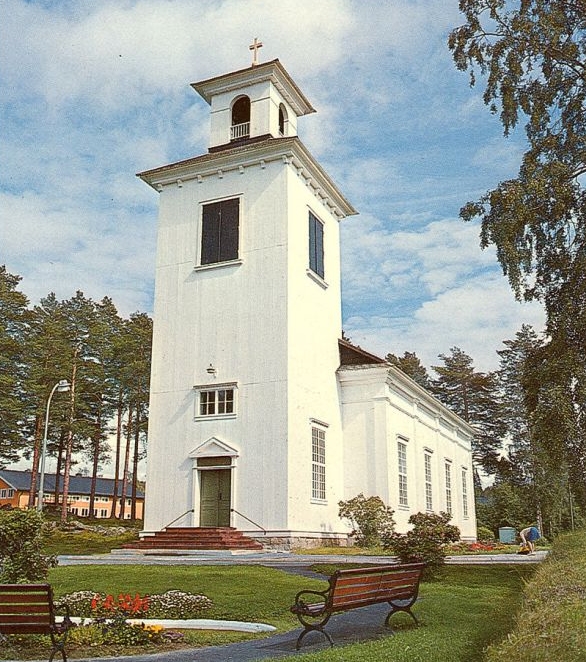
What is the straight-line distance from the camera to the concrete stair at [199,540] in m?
23.1

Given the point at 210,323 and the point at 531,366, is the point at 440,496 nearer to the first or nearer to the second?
the point at 210,323

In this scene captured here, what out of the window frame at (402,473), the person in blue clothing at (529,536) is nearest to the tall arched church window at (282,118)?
the window frame at (402,473)

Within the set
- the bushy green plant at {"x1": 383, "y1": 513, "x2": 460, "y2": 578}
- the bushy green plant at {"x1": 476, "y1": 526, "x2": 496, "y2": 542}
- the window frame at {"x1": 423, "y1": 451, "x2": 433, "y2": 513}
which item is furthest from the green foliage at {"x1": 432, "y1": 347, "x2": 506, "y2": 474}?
the bushy green plant at {"x1": 383, "y1": 513, "x2": 460, "y2": 578}

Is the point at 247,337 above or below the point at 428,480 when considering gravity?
above

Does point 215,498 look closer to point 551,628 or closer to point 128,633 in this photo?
point 128,633

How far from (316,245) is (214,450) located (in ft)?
30.8

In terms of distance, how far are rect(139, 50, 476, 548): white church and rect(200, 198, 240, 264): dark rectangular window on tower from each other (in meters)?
0.05

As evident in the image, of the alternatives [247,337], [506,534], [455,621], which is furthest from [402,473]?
[455,621]

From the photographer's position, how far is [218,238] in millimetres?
27797

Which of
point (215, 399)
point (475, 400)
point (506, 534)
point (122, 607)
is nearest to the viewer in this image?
point (122, 607)

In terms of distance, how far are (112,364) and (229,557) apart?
3614 cm

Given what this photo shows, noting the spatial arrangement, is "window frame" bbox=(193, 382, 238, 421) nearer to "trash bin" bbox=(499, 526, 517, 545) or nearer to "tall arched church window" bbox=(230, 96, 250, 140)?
"tall arched church window" bbox=(230, 96, 250, 140)

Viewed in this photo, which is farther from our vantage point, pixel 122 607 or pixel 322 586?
pixel 322 586

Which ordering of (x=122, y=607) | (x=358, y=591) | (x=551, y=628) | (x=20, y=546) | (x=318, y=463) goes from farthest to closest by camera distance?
1. (x=318, y=463)
2. (x=20, y=546)
3. (x=122, y=607)
4. (x=358, y=591)
5. (x=551, y=628)
